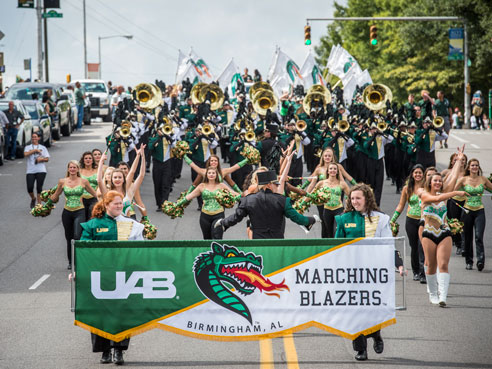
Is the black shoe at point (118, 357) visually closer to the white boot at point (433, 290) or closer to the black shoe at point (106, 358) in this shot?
the black shoe at point (106, 358)

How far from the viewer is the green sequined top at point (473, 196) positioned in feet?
43.8

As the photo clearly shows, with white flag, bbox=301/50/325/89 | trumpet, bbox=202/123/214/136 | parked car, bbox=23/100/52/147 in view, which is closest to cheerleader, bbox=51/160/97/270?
trumpet, bbox=202/123/214/136

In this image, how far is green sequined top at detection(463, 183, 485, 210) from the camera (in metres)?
13.3

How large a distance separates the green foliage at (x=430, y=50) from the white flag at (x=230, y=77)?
61.6ft

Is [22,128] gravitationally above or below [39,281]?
above

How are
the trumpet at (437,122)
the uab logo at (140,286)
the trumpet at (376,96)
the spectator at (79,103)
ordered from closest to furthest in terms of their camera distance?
the uab logo at (140,286) < the trumpet at (437,122) < the trumpet at (376,96) < the spectator at (79,103)

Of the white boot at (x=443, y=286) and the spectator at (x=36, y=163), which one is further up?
the spectator at (x=36, y=163)

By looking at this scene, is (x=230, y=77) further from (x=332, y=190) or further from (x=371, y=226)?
(x=371, y=226)

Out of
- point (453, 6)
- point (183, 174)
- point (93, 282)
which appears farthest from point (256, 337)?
point (453, 6)

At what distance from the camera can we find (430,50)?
54969 millimetres

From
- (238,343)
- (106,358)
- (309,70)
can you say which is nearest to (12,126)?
(309,70)

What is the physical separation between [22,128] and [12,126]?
152 centimetres

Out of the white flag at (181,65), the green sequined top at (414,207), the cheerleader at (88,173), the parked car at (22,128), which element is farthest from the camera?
the white flag at (181,65)

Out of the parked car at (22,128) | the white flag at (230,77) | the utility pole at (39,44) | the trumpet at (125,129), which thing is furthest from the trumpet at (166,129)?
the utility pole at (39,44)
